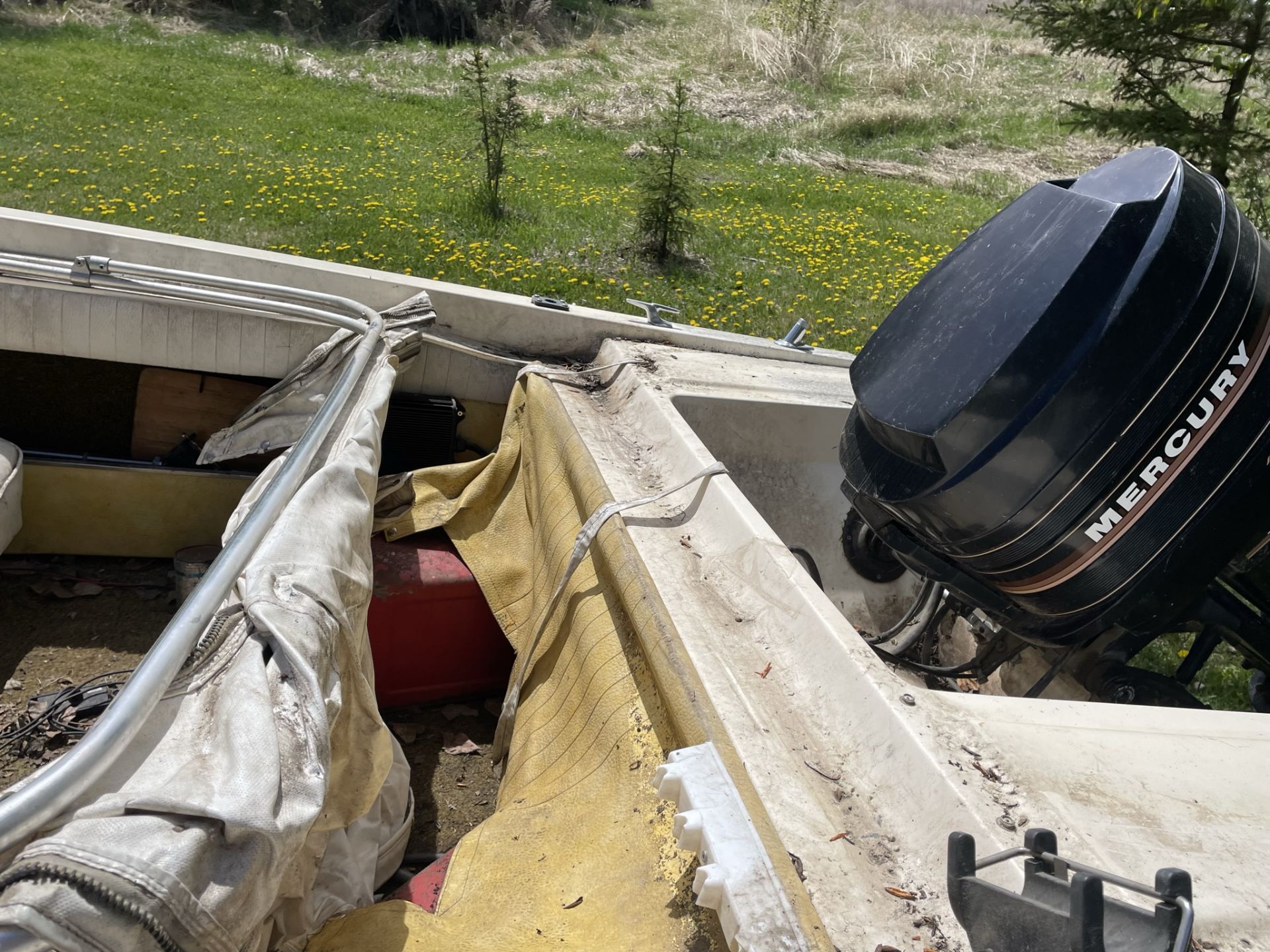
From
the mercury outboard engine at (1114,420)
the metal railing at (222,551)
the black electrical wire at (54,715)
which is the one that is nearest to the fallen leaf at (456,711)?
the black electrical wire at (54,715)

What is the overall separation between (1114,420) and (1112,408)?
23mm

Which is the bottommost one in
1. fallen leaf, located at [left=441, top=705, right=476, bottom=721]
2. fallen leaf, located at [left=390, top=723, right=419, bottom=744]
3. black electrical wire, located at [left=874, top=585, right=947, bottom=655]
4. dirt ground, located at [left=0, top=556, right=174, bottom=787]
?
fallen leaf, located at [left=390, top=723, right=419, bottom=744]

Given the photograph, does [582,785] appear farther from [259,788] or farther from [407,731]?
[407,731]

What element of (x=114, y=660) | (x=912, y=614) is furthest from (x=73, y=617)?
(x=912, y=614)

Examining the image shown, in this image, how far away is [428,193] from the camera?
7.28 metres

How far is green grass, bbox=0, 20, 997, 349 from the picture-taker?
589 cm

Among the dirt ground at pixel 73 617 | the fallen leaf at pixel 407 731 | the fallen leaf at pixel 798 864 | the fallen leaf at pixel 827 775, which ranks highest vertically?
the fallen leaf at pixel 798 864

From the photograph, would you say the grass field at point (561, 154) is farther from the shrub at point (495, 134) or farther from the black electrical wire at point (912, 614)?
the black electrical wire at point (912, 614)

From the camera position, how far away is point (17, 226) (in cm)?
288

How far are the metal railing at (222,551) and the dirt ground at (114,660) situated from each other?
0.96 meters

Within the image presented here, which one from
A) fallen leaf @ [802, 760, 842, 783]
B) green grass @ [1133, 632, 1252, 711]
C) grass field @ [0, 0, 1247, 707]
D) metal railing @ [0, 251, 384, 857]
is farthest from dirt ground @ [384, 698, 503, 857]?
grass field @ [0, 0, 1247, 707]

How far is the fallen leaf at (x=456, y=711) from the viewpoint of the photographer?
9.65 feet

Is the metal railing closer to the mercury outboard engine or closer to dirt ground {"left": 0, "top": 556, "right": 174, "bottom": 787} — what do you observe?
dirt ground {"left": 0, "top": 556, "right": 174, "bottom": 787}

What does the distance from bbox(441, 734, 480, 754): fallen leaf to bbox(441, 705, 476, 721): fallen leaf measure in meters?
0.08
